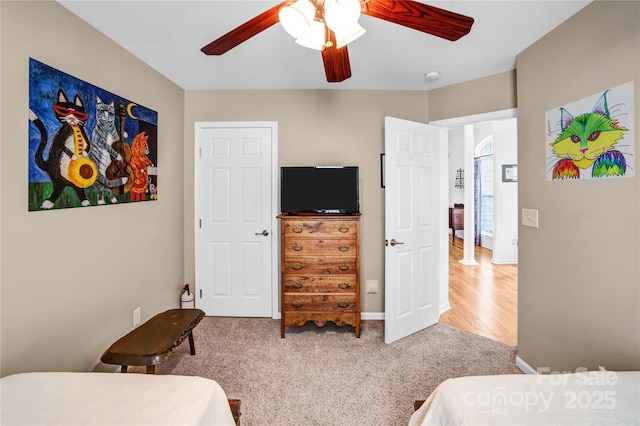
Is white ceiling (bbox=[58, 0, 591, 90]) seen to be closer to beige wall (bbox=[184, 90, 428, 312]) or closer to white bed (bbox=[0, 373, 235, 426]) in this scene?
beige wall (bbox=[184, 90, 428, 312])

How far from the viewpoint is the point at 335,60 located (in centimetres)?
149

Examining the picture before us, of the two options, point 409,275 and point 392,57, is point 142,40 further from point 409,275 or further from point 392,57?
point 409,275

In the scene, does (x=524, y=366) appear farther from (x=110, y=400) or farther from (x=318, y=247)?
(x=110, y=400)

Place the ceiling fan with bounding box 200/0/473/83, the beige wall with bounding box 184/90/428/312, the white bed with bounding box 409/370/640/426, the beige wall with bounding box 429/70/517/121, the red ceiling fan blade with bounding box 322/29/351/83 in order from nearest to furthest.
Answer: the white bed with bounding box 409/370/640/426, the ceiling fan with bounding box 200/0/473/83, the red ceiling fan blade with bounding box 322/29/351/83, the beige wall with bounding box 429/70/517/121, the beige wall with bounding box 184/90/428/312

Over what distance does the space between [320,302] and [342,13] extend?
2.22m

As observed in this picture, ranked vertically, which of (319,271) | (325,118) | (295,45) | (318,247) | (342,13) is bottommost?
(319,271)

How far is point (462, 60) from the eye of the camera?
2373mm

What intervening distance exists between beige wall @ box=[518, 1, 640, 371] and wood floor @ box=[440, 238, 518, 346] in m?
0.61

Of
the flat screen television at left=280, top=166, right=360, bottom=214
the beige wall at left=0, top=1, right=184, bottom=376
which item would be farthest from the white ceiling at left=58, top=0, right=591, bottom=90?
the flat screen television at left=280, top=166, right=360, bottom=214

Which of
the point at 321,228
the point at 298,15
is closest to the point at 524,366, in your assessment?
the point at 321,228

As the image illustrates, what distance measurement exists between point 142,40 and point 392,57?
1.89 m

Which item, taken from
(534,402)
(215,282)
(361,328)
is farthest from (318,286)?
(534,402)

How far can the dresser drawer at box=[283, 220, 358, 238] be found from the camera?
263 centimetres

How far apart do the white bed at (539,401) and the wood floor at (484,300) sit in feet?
5.50
